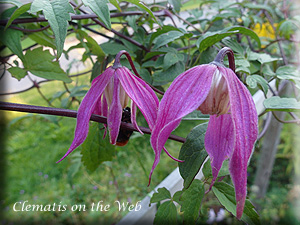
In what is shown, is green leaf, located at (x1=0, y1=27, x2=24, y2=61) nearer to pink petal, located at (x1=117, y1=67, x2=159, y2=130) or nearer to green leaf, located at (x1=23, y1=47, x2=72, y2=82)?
green leaf, located at (x1=23, y1=47, x2=72, y2=82)

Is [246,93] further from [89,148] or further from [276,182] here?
[276,182]

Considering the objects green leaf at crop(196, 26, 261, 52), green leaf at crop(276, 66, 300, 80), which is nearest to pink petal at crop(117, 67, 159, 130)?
green leaf at crop(196, 26, 261, 52)

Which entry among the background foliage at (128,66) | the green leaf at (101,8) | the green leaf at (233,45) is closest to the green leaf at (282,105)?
the background foliage at (128,66)

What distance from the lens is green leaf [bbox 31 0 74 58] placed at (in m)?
0.23

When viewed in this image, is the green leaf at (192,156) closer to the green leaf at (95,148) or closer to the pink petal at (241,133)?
the pink petal at (241,133)

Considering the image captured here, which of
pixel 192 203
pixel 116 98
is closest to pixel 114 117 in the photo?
pixel 116 98

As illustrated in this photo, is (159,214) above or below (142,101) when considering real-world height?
below

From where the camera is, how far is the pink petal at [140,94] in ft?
0.79

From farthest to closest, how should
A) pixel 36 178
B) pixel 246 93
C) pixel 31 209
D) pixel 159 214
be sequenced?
pixel 36 178 < pixel 31 209 < pixel 159 214 < pixel 246 93

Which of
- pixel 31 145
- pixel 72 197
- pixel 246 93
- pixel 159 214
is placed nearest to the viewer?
pixel 246 93

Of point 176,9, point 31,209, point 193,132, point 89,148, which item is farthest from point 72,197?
point 193,132

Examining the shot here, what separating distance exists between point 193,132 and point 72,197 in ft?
4.04

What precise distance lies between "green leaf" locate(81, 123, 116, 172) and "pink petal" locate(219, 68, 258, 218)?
11.1 inches

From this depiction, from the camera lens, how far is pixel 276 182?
1.71m
